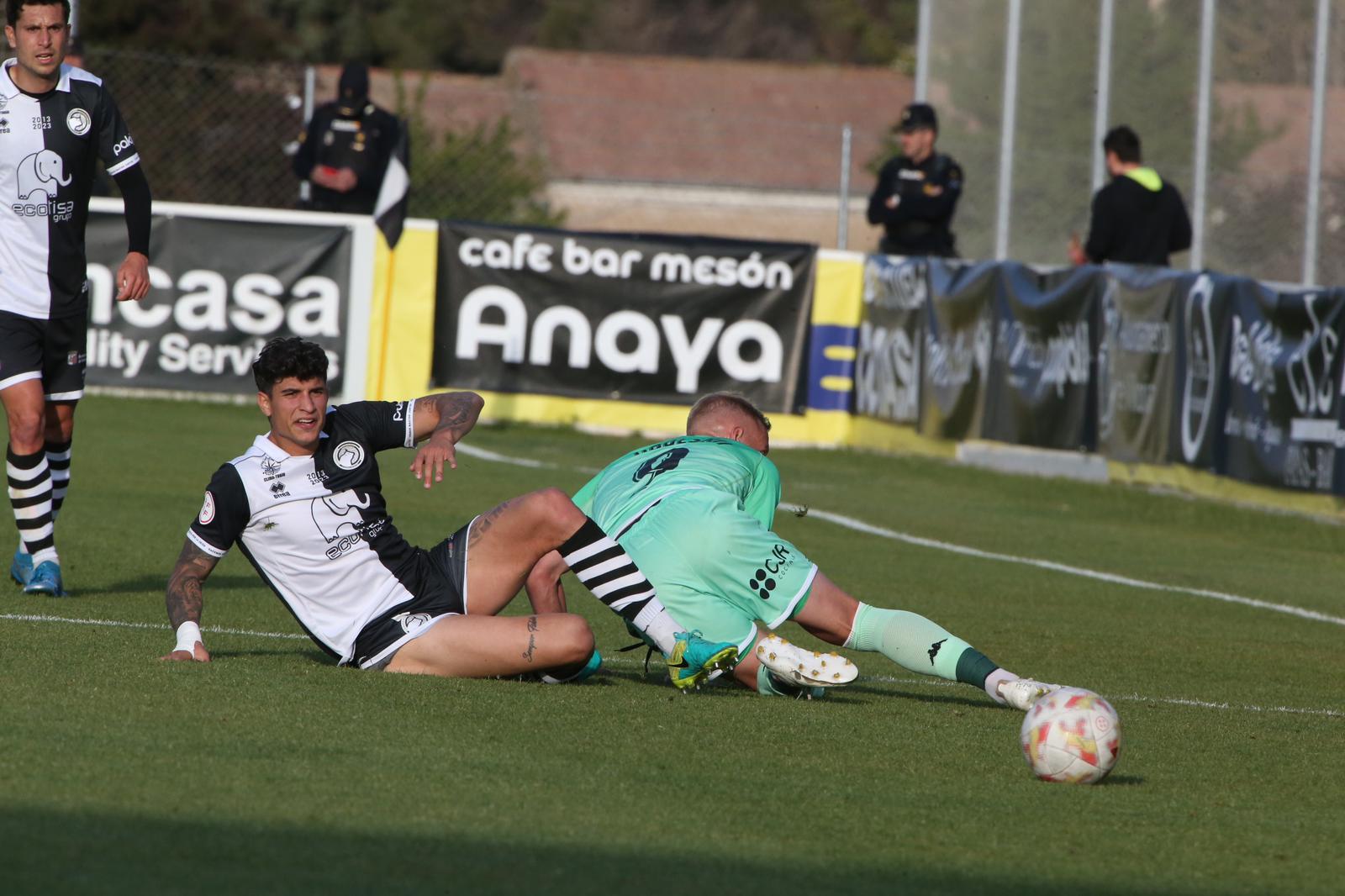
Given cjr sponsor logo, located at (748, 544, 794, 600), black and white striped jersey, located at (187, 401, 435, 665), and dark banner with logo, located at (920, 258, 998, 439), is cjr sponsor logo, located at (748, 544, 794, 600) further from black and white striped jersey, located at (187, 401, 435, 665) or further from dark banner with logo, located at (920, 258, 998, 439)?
dark banner with logo, located at (920, 258, 998, 439)

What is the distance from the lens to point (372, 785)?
493 centimetres

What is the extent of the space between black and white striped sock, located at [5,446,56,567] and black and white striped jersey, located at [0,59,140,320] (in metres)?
0.61

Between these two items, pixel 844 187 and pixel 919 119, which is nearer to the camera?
pixel 919 119

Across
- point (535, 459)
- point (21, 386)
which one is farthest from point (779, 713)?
point (535, 459)

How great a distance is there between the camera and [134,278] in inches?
313

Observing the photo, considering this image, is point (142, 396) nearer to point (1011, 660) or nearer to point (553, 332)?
point (553, 332)

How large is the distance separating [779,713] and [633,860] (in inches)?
78.1

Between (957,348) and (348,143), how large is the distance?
5.57m

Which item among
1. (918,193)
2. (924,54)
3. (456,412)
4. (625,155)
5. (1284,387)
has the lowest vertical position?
(456,412)

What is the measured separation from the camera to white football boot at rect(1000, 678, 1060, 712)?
20.6 ft

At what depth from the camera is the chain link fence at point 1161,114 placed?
1919 cm

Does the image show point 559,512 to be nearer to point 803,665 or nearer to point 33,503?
point 803,665

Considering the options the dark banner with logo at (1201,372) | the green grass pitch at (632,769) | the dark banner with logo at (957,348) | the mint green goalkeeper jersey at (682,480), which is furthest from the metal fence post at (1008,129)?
the mint green goalkeeper jersey at (682,480)

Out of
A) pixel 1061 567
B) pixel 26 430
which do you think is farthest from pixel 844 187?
pixel 26 430
